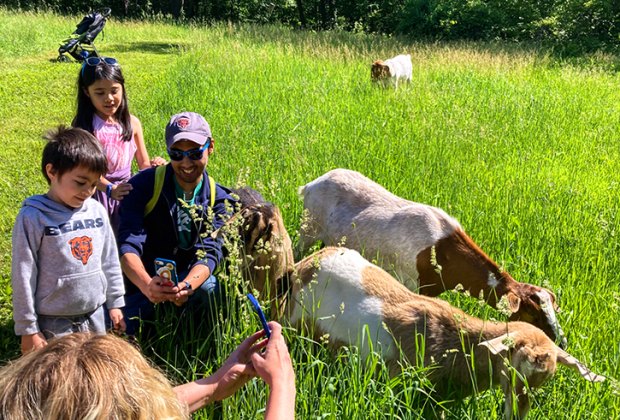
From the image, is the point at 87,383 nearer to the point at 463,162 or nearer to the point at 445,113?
the point at 463,162

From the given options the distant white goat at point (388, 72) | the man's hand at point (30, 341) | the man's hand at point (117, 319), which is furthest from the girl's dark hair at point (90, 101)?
the distant white goat at point (388, 72)

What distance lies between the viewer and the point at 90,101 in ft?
13.1

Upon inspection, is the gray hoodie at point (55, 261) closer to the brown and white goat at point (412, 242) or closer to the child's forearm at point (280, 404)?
the brown and white goat at point (412, 242)

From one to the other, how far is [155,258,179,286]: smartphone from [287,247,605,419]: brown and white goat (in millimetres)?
660

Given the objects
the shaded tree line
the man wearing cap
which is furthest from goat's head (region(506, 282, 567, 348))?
the shaded tree line

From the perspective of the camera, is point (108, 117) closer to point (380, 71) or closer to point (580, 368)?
point (580, 368)

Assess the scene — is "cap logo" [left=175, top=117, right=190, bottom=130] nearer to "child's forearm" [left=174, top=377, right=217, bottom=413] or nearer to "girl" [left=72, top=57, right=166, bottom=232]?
"girl" [left=72, top=57, right=166, bottom=232]

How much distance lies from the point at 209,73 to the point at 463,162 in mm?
6013

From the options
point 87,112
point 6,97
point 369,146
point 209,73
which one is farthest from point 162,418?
point 6,97

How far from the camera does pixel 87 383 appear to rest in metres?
1.09

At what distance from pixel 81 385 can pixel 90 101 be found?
3.29 m

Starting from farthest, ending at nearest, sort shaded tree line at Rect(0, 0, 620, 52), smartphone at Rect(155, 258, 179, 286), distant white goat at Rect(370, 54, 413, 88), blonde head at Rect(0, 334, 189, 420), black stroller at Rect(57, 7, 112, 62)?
shaded tree line at Rect(0, 0, 620, 52) → black stroller at Rect(57, 7, 112, 62) → distant white goat at Rect(370, 54, 413, 88) → smartphone at Rect(155, 258, 179, 286) → blonde head at Rect(0, 334, 189, 420)

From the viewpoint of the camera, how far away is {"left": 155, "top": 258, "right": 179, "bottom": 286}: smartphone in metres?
2.88

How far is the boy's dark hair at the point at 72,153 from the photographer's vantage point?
2793 millimetres
